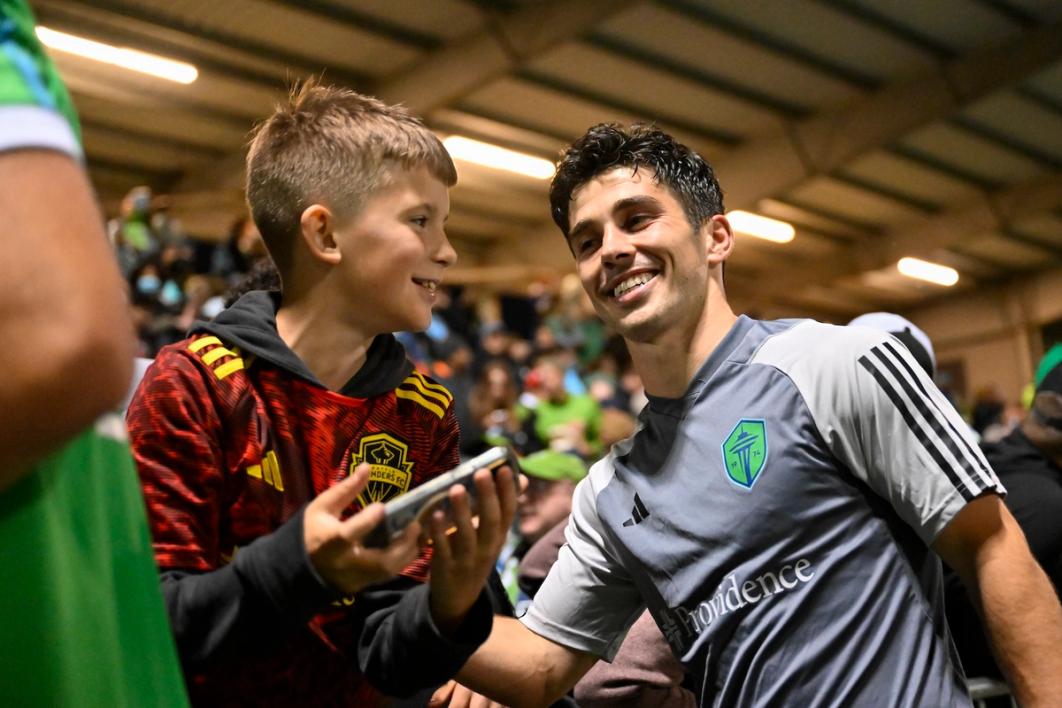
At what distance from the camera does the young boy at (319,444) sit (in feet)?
3.69

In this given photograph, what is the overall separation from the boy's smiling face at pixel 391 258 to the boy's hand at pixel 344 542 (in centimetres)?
51

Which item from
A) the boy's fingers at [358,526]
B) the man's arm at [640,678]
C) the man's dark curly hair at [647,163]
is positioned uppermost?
the man's dark curly hair at [647,163]

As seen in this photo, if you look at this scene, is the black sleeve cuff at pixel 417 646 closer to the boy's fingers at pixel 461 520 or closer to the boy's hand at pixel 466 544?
the boy's hand at pixel 466 544

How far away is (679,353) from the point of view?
2232 millimetres

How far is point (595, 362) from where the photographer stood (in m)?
11.7

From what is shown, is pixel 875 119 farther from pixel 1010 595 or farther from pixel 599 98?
pixel 1010 595

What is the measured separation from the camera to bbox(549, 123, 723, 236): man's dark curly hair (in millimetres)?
2334

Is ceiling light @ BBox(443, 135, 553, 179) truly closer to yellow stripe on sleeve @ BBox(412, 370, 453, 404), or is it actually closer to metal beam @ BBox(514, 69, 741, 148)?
metal beam @ BBox(514, 69, 741, 148)

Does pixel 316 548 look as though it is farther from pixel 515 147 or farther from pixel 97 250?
pixel 515 147

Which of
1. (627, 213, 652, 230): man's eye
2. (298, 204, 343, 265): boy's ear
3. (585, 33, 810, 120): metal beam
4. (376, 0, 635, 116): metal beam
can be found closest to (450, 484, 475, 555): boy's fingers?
(298, 204, 343, 265): boy's ear

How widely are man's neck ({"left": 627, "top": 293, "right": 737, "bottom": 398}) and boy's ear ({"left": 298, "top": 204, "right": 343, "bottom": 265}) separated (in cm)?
89

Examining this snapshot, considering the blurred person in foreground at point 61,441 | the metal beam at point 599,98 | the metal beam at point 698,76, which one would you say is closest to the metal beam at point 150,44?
the metal beam at point 599,98

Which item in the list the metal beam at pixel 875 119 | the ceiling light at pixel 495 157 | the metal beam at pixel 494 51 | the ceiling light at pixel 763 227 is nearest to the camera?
the metal beam at pixel 494 51

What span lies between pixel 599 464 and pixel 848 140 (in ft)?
36.0
